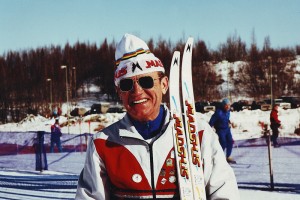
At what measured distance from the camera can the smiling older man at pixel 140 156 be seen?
215cm

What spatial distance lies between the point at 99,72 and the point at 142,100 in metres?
58.4

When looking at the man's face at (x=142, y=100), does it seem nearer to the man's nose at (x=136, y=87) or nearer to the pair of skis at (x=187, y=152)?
the man's nose at (x=136, y=87)

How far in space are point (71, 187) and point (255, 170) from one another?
3.59 metres

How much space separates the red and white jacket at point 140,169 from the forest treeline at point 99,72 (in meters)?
42.2

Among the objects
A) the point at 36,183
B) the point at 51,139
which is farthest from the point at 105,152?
the point at 51,139

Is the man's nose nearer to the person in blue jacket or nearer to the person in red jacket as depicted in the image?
the person in blue jacket

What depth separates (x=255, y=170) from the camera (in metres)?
8.41

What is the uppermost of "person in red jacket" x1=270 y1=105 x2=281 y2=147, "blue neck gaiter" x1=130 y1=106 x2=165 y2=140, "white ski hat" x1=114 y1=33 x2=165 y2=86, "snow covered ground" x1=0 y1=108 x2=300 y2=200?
"white ski hat" x1=114 y1=33 x2=165 y2=86

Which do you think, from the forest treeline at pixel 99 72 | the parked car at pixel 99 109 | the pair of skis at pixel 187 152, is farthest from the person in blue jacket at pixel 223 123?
the forest treeline at pixel 99 72

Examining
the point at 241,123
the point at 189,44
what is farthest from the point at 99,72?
the point at 189,44

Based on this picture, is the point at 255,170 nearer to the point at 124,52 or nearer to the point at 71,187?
the point at 71,187

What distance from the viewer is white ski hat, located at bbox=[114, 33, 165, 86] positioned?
2.27 metres

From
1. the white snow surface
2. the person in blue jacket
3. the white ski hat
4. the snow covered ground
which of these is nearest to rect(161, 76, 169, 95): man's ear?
the white ski hat

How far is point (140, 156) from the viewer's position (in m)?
2.17
